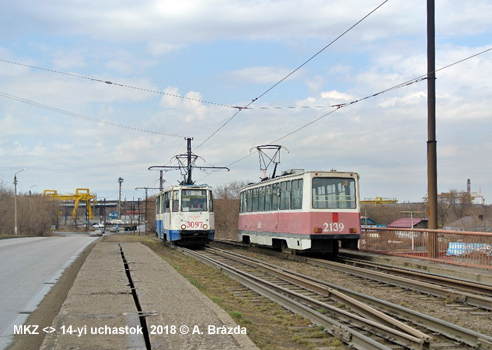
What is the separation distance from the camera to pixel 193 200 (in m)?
27.9

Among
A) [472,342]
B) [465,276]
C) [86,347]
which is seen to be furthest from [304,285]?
[86,347]

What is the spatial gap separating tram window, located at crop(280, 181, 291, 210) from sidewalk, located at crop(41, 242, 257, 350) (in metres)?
9.09

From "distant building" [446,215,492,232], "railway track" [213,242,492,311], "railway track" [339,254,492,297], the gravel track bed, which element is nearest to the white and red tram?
"railway track" [213,242,492,311]

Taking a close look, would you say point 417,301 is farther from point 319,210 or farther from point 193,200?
point 193,200

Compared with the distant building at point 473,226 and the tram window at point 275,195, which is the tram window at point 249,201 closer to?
the tram window at point 275,195

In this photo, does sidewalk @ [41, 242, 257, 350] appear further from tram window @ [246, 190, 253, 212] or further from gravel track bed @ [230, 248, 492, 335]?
tram window @ [246, 190, 253, 212]

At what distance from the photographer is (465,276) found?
13805 millimetres

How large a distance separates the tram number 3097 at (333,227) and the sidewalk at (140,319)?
789 cm

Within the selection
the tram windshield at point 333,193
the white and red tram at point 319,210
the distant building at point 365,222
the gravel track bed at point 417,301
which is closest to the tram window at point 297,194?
the white and red tram at point 319,210

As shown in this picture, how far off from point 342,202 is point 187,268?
580 cm

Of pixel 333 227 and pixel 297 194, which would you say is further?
pixel 297 194

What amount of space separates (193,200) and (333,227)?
34.9 ft

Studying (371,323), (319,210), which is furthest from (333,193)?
(371,323)

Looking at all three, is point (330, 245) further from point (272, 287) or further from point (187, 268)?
point (272, 287)
